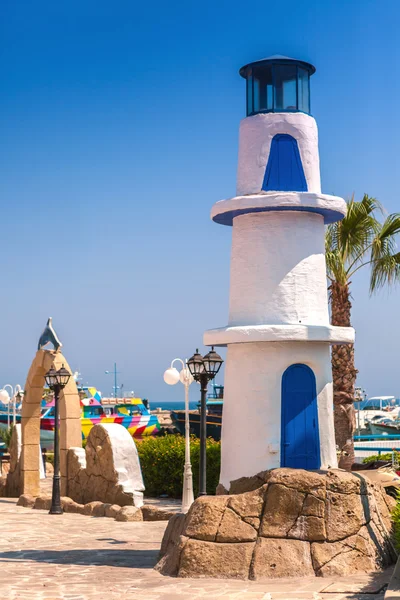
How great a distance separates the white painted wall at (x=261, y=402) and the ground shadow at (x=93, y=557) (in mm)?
1959

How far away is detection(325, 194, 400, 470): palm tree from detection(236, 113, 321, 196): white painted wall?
6.34 meters

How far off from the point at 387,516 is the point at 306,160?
577cm

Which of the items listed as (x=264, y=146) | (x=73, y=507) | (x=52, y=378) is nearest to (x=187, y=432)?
(x=73, y=507)

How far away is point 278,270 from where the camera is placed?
13.8m

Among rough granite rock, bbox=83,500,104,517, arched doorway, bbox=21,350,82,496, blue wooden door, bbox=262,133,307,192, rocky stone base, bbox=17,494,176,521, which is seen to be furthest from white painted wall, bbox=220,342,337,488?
arched doorway, bbox=21,350,82,496

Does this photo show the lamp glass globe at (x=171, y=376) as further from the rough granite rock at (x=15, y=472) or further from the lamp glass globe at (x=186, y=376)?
the rough granite rock at (x=15, y=472)

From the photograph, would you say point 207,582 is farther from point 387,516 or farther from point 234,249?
point 234,249

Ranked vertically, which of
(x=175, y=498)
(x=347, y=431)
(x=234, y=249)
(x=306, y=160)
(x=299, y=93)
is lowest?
(x=175, y=498)

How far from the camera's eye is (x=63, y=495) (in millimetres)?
21266

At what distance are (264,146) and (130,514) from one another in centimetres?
755

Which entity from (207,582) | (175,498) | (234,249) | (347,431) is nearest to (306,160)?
(234,249)

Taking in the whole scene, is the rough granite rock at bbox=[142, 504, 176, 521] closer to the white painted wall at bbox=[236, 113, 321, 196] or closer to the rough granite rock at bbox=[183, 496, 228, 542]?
the rough granite rock at bbox=[183, 496, 228, 542]

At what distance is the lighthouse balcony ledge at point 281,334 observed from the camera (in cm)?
1335

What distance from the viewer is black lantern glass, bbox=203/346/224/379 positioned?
51.4 feet
